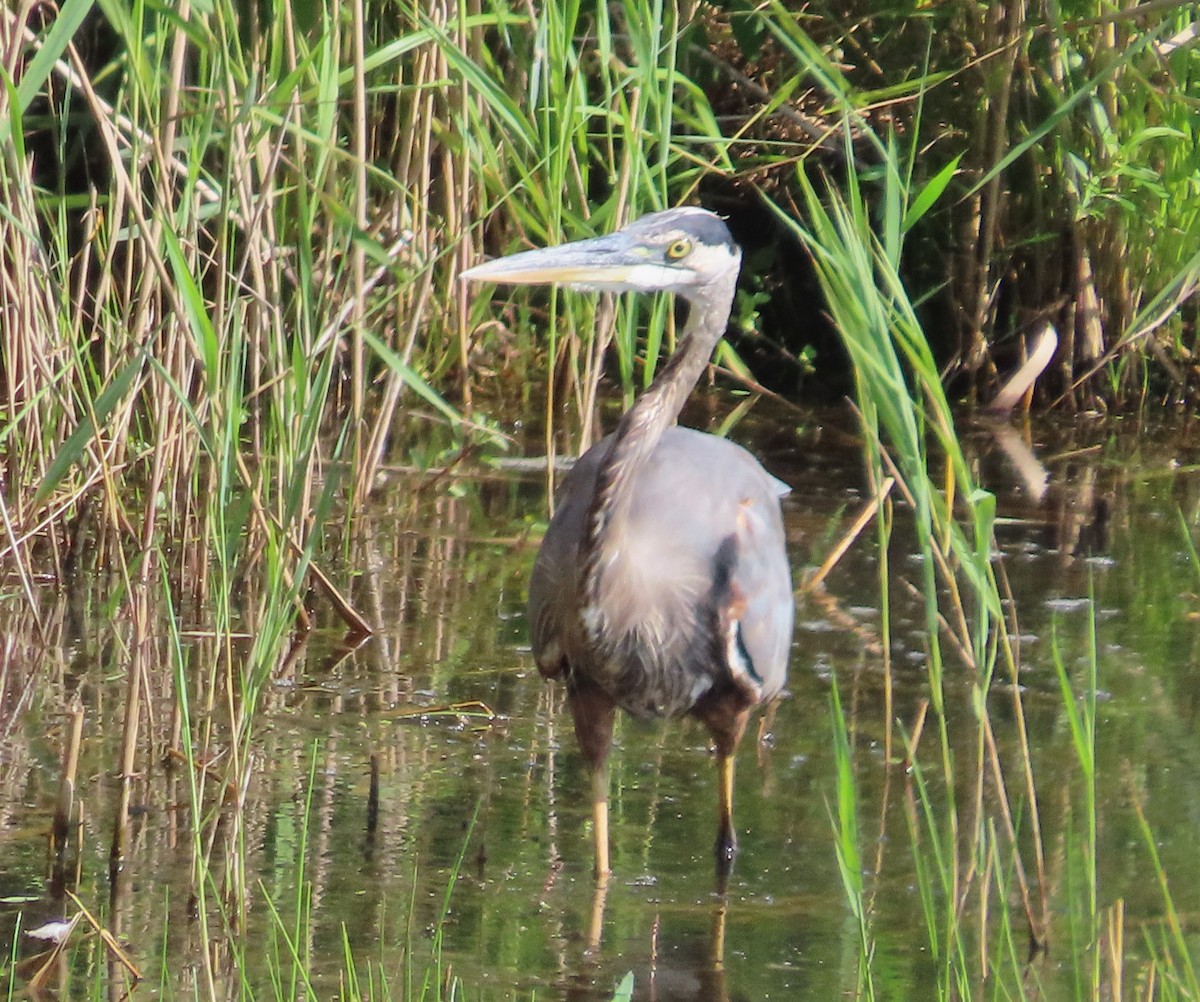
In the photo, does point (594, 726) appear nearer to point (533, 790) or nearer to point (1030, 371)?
point (533, 790)

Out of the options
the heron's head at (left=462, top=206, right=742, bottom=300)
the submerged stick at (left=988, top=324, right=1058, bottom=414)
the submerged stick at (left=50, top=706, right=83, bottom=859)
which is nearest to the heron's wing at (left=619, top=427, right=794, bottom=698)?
the heron's head at (left=462, top=206, right=742, bottom=300)

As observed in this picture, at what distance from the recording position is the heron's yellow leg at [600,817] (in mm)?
3170

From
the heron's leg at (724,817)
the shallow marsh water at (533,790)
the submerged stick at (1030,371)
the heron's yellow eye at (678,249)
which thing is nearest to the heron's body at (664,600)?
the heron's leg at (724,817)

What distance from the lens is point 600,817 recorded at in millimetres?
3223

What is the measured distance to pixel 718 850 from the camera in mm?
3289

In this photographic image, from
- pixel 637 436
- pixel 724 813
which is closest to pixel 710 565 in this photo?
pixel 637 436

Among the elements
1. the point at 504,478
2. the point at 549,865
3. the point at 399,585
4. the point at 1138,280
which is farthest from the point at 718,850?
the point at 1138,280

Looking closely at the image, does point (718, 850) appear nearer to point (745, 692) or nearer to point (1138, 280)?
point (745, 692)

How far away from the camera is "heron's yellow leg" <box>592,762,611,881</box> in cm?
317

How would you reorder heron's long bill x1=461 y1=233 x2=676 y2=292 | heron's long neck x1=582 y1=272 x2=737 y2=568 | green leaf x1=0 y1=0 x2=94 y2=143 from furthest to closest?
heron's long neck x1=582 y1=272 x2=737 y2=568
heron's long bill x1=461 y1=233 x2=676 y2=292
green leaf x1=0 y1=0 x2=94 y2=143

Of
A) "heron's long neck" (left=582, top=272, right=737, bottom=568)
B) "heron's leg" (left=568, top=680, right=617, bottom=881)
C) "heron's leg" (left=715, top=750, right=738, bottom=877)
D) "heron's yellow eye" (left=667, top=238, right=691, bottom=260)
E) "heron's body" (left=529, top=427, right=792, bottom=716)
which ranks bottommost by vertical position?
"heron's leg" (left=715, top=750, right=738, bottom=877)

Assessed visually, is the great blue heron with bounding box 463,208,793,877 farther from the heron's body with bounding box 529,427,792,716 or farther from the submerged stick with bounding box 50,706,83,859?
the submerged stick with bounding box 50,706,83,859

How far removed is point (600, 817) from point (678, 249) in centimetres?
102

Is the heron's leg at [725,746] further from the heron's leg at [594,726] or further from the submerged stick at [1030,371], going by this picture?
the submerged stick at [1030,371]
